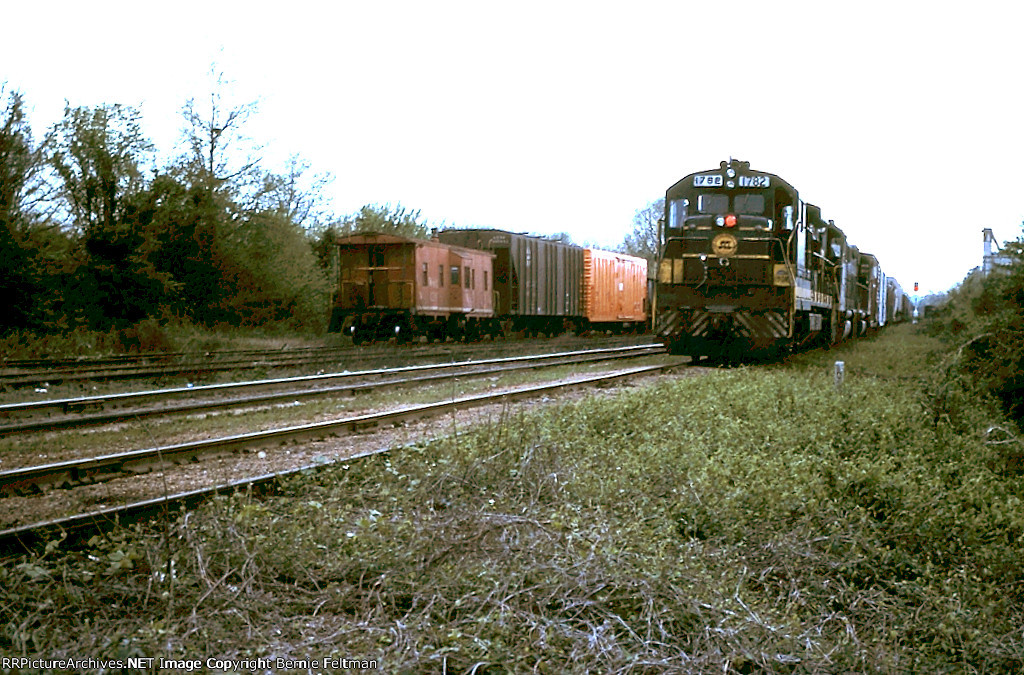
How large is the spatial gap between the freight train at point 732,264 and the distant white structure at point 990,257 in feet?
11.0

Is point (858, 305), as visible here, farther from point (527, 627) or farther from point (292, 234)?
point (527, 627)

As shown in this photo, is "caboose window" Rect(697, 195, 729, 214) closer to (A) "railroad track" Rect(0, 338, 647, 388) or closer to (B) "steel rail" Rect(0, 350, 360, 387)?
(A) "railroad track" Rect(0, 338, 647, 388)

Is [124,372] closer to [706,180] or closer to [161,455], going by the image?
[161,455]

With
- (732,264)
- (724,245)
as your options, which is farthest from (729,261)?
(724,245)

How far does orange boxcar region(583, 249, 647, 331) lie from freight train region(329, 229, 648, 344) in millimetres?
50

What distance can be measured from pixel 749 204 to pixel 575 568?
13659 millimetres

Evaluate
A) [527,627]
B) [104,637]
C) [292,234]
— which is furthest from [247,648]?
[292,234]

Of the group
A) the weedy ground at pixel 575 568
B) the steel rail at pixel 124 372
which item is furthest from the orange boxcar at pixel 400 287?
the weedy ground at pixel 575 568

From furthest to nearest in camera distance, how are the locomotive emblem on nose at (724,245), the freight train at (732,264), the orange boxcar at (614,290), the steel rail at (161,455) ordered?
1. the orange boxcar at (614,290)
2. the locomotive emblem on nose at (724,245)
3. the freight train at (732,264)
4. the steel rail at (161,455)

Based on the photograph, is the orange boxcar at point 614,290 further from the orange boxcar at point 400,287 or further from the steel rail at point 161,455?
the steel rail at point 161,455

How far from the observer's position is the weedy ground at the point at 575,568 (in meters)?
4.03

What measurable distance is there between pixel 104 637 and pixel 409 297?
19.4 meters

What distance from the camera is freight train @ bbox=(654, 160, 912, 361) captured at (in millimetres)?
16953

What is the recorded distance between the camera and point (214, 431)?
9484 mm
